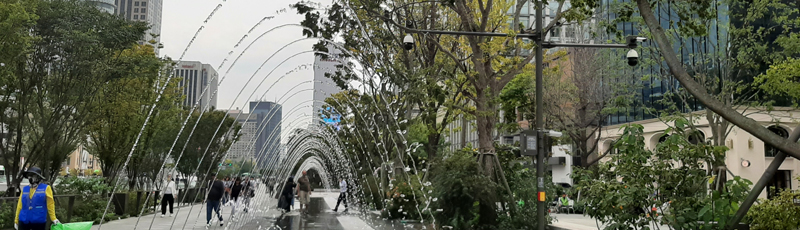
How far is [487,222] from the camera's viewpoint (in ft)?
50.2

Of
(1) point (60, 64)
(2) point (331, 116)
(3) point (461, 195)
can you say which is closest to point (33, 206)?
(3) point (461, 195)

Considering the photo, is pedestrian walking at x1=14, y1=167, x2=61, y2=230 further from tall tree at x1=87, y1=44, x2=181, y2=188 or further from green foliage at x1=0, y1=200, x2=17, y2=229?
tall tree at x1=87, y1=44, x2=181, y2=188

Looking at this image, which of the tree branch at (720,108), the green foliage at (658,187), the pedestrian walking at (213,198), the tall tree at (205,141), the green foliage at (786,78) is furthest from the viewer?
the tall tree at (205,141)

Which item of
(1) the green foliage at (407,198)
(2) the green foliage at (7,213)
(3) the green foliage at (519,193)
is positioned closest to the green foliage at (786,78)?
(3) the green foliage at (519,193)

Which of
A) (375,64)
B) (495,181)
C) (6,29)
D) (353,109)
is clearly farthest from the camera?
(353,109)

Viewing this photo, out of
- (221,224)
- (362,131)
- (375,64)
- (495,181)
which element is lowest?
(221,224)

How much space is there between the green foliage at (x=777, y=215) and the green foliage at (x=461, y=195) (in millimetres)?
5545

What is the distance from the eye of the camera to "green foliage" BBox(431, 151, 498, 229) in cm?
1494

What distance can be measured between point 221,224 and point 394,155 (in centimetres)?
878

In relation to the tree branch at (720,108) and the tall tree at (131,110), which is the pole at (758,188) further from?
the tall tree at (131,110)

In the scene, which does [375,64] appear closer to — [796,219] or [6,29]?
[6,29]

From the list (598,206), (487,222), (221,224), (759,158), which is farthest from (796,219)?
(759,158)

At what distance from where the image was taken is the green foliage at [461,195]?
1494 centimetres

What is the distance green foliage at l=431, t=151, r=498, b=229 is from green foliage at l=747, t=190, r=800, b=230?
5545 millimetres
